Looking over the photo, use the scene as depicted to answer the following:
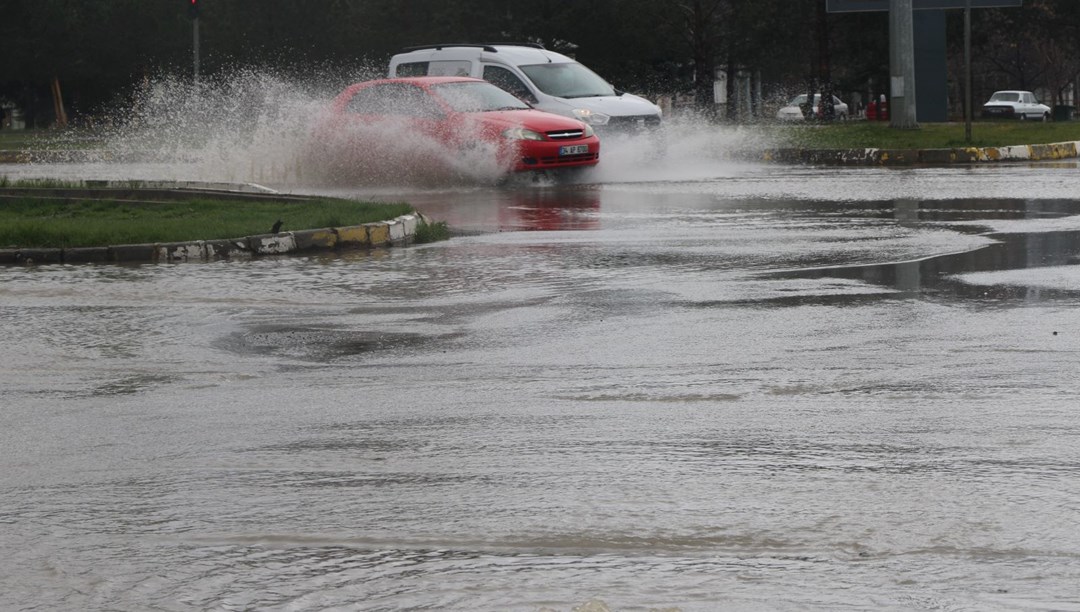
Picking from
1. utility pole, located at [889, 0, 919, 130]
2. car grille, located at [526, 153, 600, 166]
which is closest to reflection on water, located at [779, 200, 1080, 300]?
car grille, located at [526, 153, 600, 166]

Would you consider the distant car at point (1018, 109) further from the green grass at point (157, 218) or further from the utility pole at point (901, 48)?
the green grass at point (157, 218)

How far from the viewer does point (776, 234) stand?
14.2 m

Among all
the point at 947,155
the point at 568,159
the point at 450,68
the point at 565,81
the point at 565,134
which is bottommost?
the point at 947,155

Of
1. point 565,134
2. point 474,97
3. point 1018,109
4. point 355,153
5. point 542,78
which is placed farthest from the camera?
point 1018,109

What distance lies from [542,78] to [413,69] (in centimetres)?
257

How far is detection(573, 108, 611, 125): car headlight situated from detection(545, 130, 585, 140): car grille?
93.1 inches

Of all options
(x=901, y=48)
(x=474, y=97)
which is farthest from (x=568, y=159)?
(x=901, y=48)

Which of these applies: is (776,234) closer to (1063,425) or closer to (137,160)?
(1063,425)

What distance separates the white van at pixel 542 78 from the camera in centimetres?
2534

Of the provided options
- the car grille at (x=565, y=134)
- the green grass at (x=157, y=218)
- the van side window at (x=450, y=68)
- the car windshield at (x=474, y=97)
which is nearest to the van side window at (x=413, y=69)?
the van side window at (x=450, y=68)

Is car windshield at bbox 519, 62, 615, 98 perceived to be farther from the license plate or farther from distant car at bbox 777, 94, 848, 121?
distant car at bbox 777, 94, 848, 121

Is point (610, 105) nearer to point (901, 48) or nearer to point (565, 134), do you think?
point (565, 134)

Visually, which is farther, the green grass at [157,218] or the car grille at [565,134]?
the car grille at [565,134]

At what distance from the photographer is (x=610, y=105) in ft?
83.7
